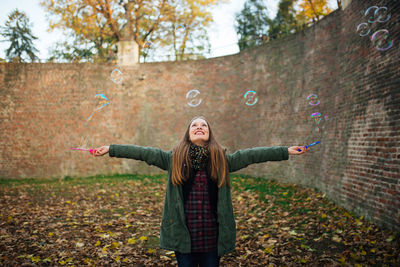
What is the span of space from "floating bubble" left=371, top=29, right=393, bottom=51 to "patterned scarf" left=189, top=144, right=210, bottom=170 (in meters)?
4.98

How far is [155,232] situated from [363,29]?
674cm

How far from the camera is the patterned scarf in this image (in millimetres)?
2600

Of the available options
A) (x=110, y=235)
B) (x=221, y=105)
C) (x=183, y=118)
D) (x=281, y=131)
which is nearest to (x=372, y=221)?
(x=110, y=235)

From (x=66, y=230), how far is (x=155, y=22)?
19857mm

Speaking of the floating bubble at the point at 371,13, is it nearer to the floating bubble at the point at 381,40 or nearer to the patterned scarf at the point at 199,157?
the floating bubble at the point at 381,40

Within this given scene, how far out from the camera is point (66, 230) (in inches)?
228

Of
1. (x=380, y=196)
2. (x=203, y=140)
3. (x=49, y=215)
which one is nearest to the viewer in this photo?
(x=203, y=140)

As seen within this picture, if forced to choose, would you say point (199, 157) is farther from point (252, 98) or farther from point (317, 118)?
point (252, 98)

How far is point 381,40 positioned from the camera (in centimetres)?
571

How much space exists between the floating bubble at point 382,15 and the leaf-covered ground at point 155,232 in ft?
13.5

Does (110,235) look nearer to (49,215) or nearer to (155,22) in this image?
(49,215)

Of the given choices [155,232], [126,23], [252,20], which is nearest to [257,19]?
[252,20]

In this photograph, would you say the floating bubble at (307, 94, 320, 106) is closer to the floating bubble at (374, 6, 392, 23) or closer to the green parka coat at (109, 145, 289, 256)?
the floating bubble at (374, 6, 392, 23)

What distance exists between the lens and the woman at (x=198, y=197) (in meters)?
2.46
